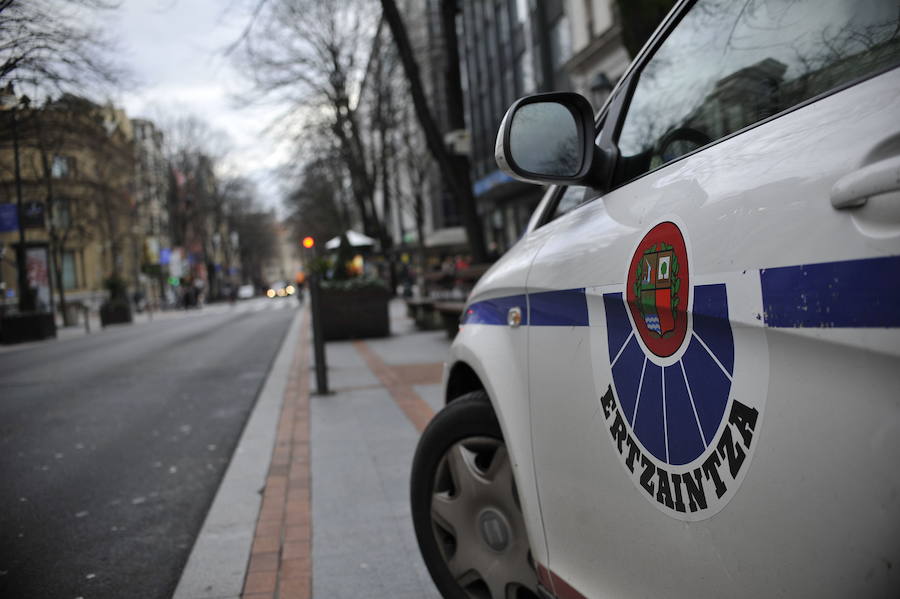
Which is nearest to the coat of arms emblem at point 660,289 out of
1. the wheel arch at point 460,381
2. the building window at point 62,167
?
the wheel arch at point 460,381

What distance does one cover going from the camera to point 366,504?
410cm

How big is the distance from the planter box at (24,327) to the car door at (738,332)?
25.7m

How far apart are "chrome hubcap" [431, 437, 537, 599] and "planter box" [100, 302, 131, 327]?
107 ft

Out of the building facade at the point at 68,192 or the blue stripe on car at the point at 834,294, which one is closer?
the blue stripe on car at the point at 834,294

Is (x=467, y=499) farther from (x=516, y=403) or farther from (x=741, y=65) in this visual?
(x=741, y=65)

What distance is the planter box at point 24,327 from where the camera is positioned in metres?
23.5

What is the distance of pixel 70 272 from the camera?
52.7m

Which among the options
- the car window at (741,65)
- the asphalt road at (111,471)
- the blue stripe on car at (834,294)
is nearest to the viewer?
the blue stripe on car at (834,294)

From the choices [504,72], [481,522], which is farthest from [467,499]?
[504,72]

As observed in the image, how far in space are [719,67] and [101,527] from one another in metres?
3.66

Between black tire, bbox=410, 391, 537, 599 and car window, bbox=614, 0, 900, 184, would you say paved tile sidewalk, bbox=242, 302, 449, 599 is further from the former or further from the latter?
car window, bbox=614, 0, 900, 184

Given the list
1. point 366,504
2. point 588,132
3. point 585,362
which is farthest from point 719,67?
point 366,504

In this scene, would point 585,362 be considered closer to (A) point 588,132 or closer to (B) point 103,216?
(A) point 588,132

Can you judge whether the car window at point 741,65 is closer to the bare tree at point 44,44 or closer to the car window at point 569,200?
the car window at point 569,200
